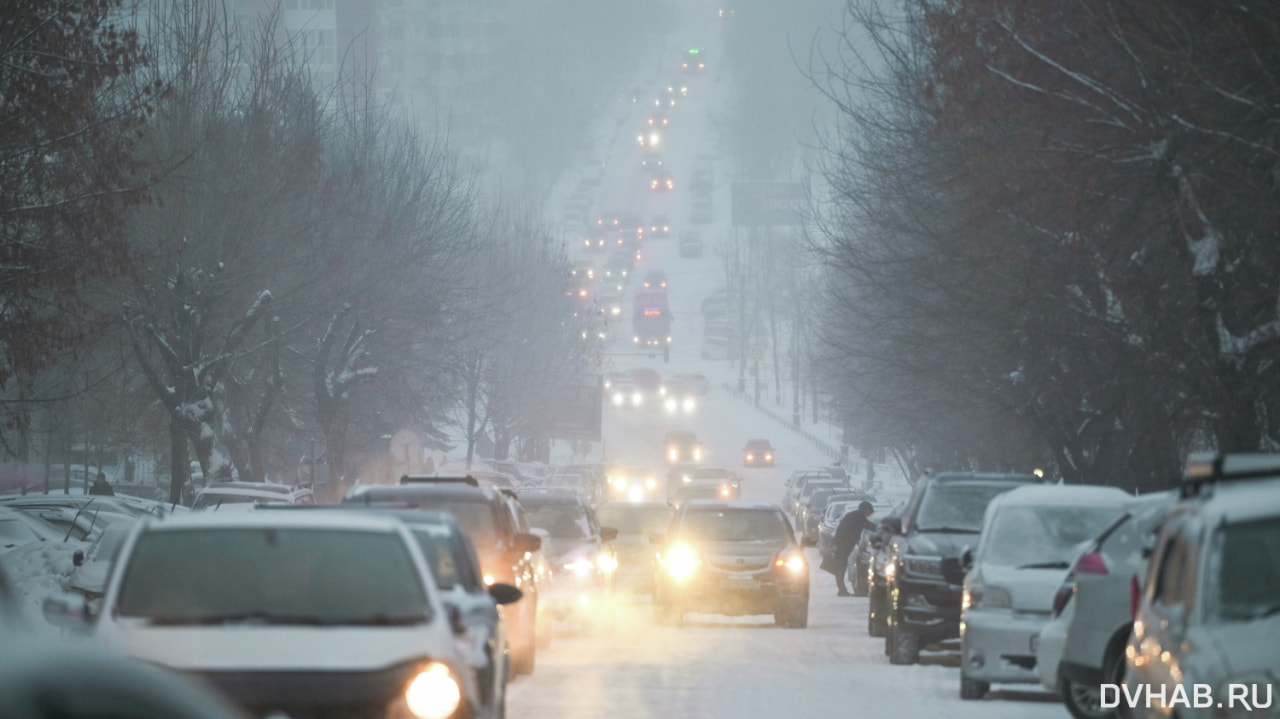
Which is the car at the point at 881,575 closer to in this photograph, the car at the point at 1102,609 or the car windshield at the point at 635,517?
the car at the point at 1102,609

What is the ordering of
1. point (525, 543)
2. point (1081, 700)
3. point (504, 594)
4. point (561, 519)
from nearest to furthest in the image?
1. point (504, 594)
2. point (1081, 700)
3. point (525, 543)
4. point (561, 519)

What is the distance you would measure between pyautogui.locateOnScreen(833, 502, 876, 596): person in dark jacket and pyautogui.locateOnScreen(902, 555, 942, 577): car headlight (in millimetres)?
12130

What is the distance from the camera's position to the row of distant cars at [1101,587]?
796 centimetres

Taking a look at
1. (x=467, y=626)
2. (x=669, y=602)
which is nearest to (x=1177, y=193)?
(x=669, y=602)

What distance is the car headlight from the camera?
19484 millimetres

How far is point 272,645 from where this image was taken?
837 cm

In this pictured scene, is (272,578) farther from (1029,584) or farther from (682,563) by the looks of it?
(682,563)

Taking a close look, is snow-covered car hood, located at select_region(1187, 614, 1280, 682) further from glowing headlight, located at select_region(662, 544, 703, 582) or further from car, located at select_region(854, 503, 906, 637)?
glowing headlight, located at select_region(662, 544, 703, 582)

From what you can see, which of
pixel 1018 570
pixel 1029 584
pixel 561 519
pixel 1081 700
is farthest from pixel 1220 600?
pixel 561 519

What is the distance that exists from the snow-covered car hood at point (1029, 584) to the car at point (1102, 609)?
2.34 metres

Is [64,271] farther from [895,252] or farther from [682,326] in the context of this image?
[682,326]

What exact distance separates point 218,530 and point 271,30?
119ft

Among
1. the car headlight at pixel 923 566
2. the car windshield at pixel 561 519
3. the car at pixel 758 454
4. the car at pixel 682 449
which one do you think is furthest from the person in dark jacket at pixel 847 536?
the car at pixel 758 454

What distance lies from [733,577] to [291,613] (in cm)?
1647
